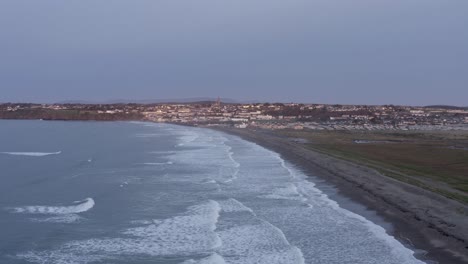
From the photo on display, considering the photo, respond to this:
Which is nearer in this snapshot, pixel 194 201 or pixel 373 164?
pixel 194 201

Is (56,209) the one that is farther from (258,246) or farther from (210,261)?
(210,261)

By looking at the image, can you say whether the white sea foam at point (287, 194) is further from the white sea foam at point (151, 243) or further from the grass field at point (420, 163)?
the white sea foam at point (151, 243)

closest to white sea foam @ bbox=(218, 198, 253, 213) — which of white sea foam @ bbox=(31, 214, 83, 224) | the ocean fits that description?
the ocean

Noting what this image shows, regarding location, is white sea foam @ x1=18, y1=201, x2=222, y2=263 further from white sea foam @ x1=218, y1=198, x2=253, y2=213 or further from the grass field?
the grass field

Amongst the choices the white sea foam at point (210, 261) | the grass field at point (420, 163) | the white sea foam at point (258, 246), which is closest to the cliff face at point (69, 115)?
the grass field at point (420, 163)

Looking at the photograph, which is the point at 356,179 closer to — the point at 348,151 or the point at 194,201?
the point at 194,201

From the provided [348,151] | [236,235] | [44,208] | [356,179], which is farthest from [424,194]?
[348,151]
